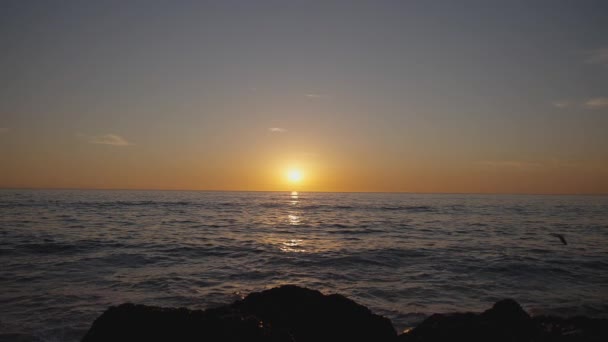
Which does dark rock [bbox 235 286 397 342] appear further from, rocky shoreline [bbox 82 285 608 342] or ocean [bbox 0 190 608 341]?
ocean [bbox 0 190 608 341]

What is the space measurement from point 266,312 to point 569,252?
19887 mm

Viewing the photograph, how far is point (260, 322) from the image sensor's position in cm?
414

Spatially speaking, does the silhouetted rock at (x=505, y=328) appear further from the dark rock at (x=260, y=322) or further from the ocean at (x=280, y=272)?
the ocean at (x=280, y=272)

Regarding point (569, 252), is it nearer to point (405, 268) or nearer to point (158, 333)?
point (405, 268)

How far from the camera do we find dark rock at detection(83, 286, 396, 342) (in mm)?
3710

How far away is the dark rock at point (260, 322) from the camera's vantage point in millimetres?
3710

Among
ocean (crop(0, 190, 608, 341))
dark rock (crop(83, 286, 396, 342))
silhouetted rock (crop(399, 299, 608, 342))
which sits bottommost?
ocean (crop(0, 190, 608, 341))

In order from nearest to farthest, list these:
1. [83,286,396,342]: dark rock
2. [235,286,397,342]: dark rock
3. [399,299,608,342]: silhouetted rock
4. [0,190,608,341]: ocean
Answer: [83,286,396,342]: dark rock < [399,299,608,342]: silhouetted rock < [235,286,397,342]: dark rock < [0,190,608,341]: ocean

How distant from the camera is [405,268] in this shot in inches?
595

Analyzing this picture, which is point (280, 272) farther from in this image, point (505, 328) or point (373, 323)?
point (505, 328)

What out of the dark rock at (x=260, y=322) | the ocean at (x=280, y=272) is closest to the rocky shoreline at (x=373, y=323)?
the dark rock at (x=260, y=322)

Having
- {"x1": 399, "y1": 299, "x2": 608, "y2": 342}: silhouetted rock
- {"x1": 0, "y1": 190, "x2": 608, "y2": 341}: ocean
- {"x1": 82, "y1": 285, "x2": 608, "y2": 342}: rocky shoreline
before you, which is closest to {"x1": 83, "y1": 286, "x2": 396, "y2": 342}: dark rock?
{"x1": 82, "y1": 285, "x2": 608, "y2": 342}: rocky shoreline

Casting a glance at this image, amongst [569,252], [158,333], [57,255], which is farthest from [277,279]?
[569,252]

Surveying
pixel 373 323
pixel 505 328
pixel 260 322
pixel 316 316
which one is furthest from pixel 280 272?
pixel 260 322
